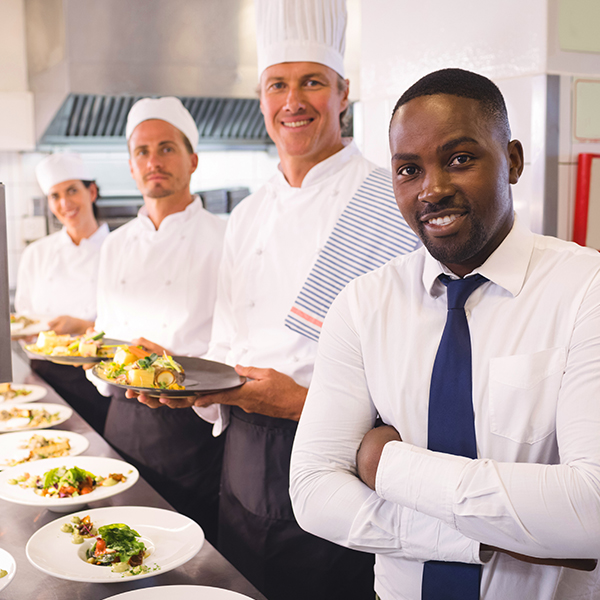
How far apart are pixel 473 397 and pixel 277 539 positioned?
3.46ft

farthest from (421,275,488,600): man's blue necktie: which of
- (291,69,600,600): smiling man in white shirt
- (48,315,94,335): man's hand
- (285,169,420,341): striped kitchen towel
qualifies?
(48,315,94,335): man's hand

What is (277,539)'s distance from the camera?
196 cm

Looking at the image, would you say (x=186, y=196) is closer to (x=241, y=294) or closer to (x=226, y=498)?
(x=241, y=294)

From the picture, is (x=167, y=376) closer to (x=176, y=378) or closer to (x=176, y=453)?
(x=176, y=378)

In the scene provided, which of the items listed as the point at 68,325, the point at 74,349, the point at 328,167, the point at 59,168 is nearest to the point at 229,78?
the point at 59,168

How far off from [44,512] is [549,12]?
1899 mm

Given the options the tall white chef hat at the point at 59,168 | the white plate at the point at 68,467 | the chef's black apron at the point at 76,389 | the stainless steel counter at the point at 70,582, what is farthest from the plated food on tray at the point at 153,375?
the tall white chef hat at the point at 59,168

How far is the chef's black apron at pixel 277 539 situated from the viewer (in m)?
1.92

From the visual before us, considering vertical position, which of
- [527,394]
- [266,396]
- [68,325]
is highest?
[527,394]

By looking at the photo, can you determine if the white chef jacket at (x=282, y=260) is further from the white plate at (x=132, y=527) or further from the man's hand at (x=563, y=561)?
the man's hand at (x=563, y=561)

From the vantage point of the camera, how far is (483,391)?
112cm

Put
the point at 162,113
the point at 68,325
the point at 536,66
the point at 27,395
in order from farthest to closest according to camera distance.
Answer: the point at 68,325, the point at 162,113, the point at 27,395, the point at 536,66

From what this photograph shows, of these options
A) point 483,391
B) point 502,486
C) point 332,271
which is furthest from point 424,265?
point 332,271

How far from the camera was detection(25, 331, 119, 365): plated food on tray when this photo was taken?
234cm
